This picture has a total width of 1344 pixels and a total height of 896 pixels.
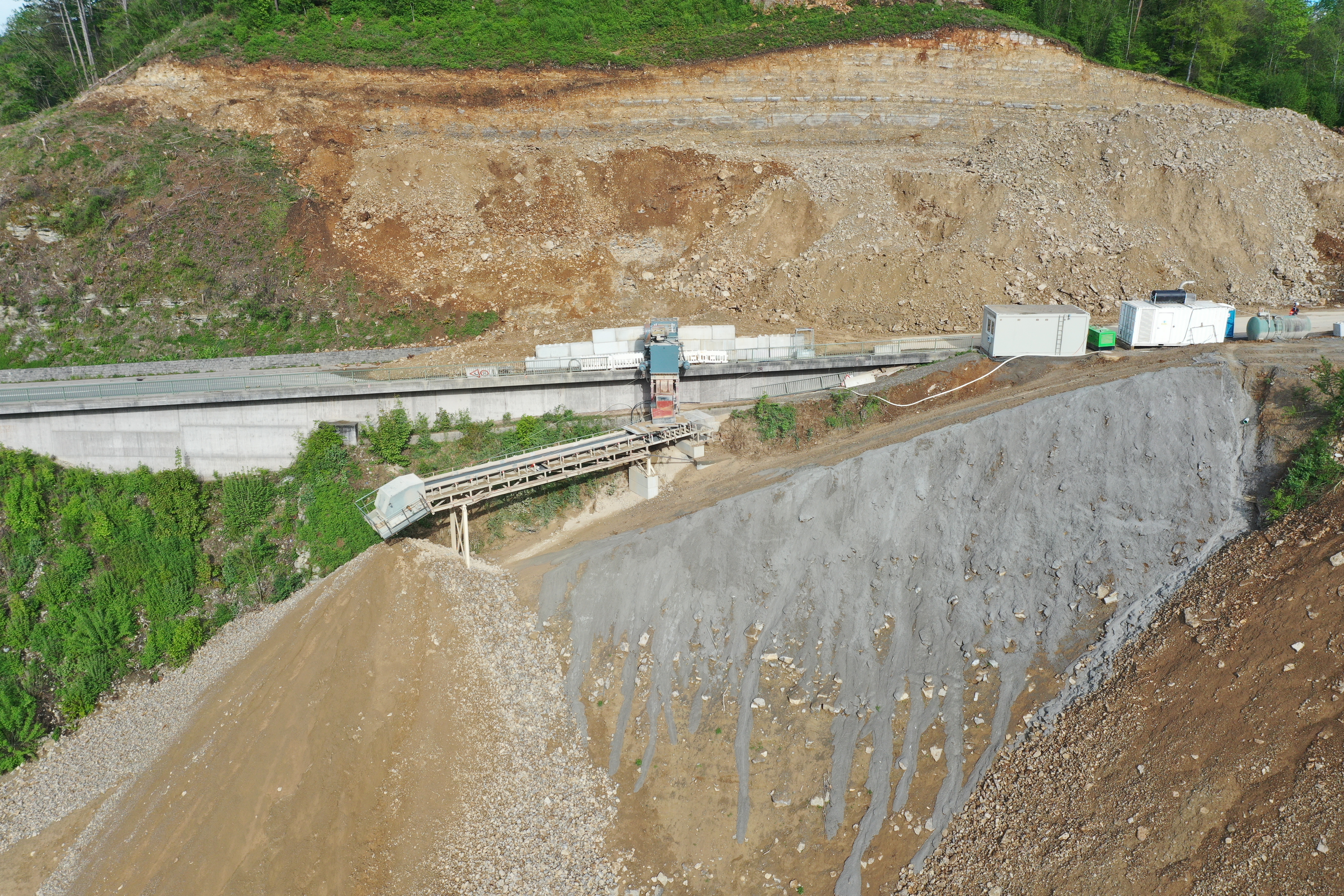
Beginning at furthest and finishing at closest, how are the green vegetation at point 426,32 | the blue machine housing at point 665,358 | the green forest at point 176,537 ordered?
the green vegetation at point 426,32 → the blue machine housing at point 665,358 → the green forest at point 176,537

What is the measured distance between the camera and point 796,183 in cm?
4022

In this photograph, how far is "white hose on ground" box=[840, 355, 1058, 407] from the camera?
91.4 feet

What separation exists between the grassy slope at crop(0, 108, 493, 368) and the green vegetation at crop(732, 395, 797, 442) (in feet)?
43.2

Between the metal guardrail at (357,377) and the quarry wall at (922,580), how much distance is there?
24.0 ft

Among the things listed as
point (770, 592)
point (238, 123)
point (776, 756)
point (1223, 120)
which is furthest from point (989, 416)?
point (238, 123)

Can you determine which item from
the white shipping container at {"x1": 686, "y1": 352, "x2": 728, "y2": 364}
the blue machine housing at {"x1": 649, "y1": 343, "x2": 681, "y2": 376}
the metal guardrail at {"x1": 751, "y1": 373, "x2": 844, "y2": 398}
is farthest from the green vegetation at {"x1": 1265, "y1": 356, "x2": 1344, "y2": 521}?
the blue machine housing at {"x1": 649, "y1": 343, "x2": 681, "y2": 376}

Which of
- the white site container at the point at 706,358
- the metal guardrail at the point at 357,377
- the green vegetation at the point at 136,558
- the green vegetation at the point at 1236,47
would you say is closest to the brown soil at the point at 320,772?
the green vegetation at the point at 136,558

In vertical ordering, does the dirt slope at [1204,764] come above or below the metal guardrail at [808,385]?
below

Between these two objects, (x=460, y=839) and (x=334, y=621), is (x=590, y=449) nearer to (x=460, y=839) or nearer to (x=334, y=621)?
(x=334, y=621)

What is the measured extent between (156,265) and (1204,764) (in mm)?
40448

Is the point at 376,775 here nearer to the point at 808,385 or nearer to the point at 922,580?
the point at 922,580

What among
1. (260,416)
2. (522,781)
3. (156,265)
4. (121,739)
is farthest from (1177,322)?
(156,265)

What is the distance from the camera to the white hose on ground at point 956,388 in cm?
2786

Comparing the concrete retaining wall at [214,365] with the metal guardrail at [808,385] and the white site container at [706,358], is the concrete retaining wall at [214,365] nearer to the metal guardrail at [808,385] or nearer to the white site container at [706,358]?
the white site container at [706,358]
